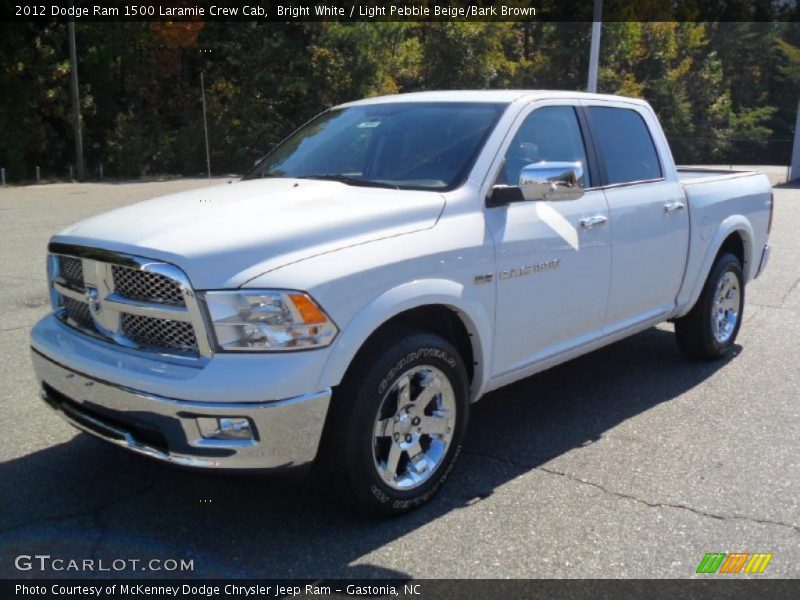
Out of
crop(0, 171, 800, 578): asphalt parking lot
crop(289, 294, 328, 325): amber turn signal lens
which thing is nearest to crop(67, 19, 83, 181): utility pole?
crop(0, 171, 800, 578): asphalt parking lot

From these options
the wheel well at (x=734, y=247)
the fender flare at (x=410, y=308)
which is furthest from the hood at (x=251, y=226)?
the wheel well at (x=734, y=247)

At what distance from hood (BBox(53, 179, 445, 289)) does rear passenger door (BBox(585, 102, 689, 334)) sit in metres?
1.52

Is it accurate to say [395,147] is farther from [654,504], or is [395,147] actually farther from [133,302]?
[654,504]

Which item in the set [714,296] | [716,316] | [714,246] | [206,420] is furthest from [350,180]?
[716,316]

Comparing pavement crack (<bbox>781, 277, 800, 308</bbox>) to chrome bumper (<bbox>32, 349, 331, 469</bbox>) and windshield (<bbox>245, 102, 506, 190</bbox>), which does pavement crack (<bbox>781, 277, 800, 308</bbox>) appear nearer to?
windshield (<bbox>245, 102, 506, 190</bbox>)

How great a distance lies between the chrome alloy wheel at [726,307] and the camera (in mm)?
6001

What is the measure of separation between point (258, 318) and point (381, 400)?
0.64 meters

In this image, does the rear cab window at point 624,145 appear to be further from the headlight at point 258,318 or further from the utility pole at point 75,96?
the utility pole at point 75,96

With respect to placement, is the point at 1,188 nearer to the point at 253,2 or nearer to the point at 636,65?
the point at 253,2

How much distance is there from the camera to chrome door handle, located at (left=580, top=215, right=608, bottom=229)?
176 inches

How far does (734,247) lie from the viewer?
6.28 m

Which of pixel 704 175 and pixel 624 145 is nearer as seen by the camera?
pixel 624 145

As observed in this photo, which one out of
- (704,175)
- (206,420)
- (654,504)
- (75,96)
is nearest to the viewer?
(206,420)

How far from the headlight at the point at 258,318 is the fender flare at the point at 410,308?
182 millimetres
